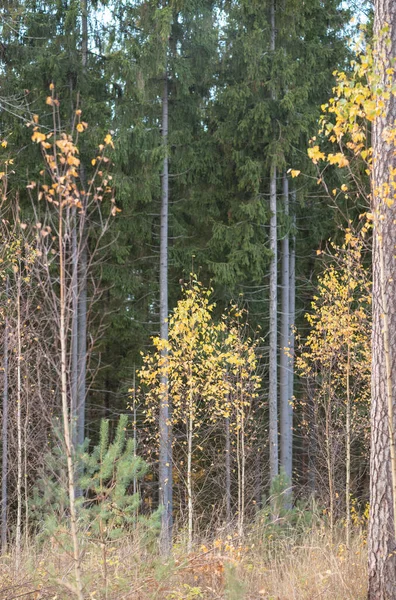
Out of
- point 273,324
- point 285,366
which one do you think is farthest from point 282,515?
point 285,366

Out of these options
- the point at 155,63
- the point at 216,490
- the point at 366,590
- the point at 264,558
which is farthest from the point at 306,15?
the point at 366,590

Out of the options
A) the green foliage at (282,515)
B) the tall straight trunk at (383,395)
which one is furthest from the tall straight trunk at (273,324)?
the tall straight trunk at (383,395)

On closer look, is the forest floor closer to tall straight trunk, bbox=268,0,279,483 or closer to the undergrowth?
the undergrowth

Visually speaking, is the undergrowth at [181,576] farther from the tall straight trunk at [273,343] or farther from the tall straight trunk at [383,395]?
the tall straight trunk at [273,343]

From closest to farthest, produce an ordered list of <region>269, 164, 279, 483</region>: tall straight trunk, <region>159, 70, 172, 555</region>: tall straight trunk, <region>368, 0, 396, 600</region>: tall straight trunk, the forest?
<region>368, 0, 396, 600</region>: tall straight trunk
the forest
<region>159, 70, 172, 555</region>: tall straight trunk
<region>269, 164, 279, 483</region>: tall straight trunk

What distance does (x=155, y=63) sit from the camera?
1409 cm

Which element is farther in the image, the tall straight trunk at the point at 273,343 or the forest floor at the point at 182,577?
the tall straight trunk at the point at 273,343

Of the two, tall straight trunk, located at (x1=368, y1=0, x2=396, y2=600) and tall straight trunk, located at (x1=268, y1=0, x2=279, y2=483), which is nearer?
tall straight trunk, located at (x1=368, y1=0, x2=396, y2=600)

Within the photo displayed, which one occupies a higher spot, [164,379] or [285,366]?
[285,366]

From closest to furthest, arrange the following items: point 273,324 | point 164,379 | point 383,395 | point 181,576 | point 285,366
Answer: point 383,395
point 181,576
point 164,379
point 273,324
point 285,366

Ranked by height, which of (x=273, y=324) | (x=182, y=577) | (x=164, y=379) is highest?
(x=273, y=324)

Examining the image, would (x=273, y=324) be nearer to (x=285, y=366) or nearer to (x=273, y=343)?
(x=273, y=343)

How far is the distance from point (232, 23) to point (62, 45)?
3.59 m

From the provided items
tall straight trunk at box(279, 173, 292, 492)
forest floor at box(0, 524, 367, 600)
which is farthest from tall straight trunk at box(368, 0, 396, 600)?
tall straight trunk at box(279, 173, 292, 492)
